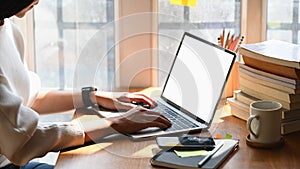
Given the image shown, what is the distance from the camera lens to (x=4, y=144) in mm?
1463

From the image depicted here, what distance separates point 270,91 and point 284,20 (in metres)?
0.60

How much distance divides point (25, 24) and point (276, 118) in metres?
1.17

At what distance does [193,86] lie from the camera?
5.98 ft

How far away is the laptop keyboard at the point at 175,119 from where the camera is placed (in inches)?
65.2

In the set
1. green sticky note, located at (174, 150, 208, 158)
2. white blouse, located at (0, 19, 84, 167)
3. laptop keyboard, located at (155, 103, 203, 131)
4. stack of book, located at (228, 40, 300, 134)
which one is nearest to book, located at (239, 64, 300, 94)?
stack of book, located at (228, 40, 300, 134)

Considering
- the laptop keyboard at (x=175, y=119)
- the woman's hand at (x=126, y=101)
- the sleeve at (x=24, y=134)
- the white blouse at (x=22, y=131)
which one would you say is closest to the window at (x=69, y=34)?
the woman's hand at (x=126, y=101)

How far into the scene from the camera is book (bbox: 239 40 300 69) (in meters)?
1.61

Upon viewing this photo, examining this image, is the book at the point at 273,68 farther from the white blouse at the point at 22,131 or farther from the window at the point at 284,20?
the white blouse at the point at 22,131

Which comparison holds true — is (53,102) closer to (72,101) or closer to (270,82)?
(72,101)

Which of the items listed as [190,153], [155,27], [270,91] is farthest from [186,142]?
[155,27]

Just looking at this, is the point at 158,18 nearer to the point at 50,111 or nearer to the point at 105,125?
the point at 50,111

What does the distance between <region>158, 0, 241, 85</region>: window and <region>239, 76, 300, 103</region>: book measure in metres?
0.45

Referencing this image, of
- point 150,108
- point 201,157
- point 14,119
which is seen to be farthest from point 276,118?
point 14,119

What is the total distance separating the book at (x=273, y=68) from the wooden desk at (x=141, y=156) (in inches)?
7.1
